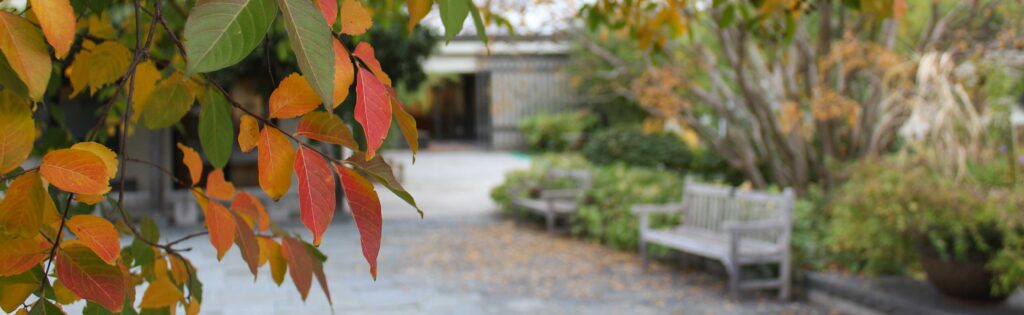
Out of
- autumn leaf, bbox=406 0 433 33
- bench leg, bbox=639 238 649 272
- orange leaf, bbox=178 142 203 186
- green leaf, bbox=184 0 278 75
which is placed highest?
autumn leaf, bbox=406 0 433 33

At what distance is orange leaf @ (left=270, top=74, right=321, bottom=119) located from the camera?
818 millimetres

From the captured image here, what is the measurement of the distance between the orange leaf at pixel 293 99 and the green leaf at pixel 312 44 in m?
0.19

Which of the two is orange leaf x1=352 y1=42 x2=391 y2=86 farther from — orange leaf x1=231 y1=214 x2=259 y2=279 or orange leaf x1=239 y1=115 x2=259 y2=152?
orange leaf x1=231 y1=214 x2=259 y2=279

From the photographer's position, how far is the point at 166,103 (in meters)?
1.13

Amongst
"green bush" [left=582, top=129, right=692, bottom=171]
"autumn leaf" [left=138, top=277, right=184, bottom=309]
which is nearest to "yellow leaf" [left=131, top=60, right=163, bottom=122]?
"autumn leaf" [left=138, top=277, right=184, bottom=309]

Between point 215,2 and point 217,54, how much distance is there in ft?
0.17

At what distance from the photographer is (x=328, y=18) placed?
73cm

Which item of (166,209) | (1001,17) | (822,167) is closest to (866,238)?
(822,167)

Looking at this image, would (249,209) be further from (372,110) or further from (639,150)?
(639,150)

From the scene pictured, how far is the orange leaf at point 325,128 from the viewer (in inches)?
32.8

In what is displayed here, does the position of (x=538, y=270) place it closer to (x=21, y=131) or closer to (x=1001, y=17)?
(x=1001, y=17)

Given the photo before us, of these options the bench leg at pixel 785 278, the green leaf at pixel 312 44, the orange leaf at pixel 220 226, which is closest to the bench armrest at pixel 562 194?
the bench leg at pixel 785 278

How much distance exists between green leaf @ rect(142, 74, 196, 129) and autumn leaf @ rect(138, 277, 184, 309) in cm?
22

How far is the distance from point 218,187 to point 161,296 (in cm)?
16
